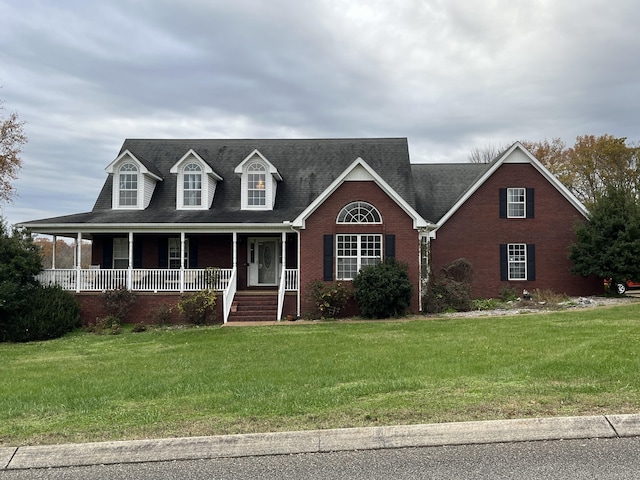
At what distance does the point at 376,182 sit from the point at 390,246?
2449 mm

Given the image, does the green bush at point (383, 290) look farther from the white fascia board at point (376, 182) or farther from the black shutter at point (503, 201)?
the black shutter at point (503, 201)

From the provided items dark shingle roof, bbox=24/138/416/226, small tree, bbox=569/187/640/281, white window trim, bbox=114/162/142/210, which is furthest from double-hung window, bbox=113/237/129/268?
small tree, bbox=569/187/640/281

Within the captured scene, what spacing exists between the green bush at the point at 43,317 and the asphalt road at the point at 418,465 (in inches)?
557

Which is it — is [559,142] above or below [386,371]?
above

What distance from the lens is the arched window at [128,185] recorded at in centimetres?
2211

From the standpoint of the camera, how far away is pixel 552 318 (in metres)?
15.7

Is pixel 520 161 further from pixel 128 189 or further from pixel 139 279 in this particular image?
pixel 128 189

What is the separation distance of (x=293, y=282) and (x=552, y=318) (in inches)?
367

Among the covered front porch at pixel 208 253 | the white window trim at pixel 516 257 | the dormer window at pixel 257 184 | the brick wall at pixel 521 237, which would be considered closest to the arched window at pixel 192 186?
the covered front porch at pixel 208 253

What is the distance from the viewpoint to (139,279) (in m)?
20.1

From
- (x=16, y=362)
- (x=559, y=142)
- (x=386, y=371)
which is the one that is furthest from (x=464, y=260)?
(x=559, y=142)

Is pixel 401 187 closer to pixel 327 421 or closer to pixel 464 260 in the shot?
pixel 464 260

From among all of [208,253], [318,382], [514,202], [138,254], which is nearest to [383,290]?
[208,253]

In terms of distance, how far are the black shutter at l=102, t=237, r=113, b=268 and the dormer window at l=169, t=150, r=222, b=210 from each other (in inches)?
134
